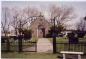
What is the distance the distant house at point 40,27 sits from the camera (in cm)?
172

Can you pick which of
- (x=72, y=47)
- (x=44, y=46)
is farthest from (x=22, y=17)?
(x=72, y=47)

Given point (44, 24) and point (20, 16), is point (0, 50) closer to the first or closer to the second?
point (20, 16)

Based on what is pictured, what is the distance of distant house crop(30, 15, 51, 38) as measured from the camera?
1.72m

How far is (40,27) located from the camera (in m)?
1.72

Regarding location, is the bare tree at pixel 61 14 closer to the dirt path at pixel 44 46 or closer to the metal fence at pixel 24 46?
the dirt path at pixel 44 46

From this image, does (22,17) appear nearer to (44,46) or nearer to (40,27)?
(40,27)

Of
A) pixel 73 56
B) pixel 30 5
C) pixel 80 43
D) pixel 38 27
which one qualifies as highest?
pixel 30 5

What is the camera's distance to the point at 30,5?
1.75 metres

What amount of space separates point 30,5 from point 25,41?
0.38 meters

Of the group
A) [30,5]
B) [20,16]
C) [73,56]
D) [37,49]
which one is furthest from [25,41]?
[73,56]

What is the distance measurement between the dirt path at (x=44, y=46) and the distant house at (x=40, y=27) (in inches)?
2.0

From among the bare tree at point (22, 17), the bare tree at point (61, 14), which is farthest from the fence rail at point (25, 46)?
the bare tree at point (61, 14)

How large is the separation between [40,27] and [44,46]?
0.65ft

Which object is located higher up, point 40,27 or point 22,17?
point 22,17
